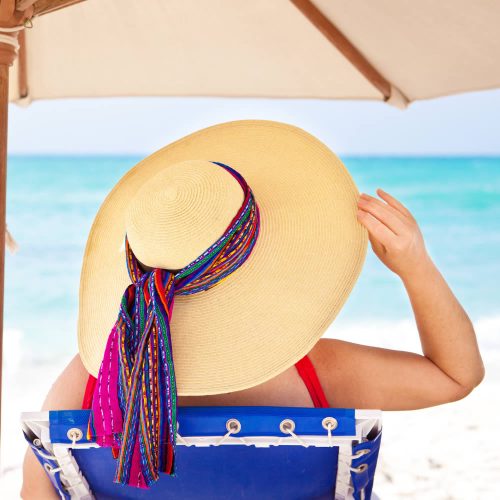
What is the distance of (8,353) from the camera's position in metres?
7.76

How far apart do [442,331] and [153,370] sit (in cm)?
61

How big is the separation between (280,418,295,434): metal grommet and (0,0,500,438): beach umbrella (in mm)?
1342

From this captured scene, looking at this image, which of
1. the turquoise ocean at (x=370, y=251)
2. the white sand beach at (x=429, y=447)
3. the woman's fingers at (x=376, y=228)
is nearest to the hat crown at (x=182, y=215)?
the woman's fingers at (x=376, y=228)

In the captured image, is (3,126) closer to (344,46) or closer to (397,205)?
(397,205)

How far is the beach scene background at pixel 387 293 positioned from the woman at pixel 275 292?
2.33 m

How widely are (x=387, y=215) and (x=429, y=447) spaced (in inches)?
132

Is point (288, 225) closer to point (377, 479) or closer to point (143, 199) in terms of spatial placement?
point (143, 199)

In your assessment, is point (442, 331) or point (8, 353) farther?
point (8, 353)

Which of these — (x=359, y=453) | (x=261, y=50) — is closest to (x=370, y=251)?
(x=261, y=50)

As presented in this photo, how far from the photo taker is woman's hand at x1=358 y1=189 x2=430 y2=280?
165 cm

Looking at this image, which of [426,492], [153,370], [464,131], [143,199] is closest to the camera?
[153,370]

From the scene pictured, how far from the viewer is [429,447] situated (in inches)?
186

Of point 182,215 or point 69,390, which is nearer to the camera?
point 182,215

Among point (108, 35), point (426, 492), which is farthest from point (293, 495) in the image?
point (426, 492)
